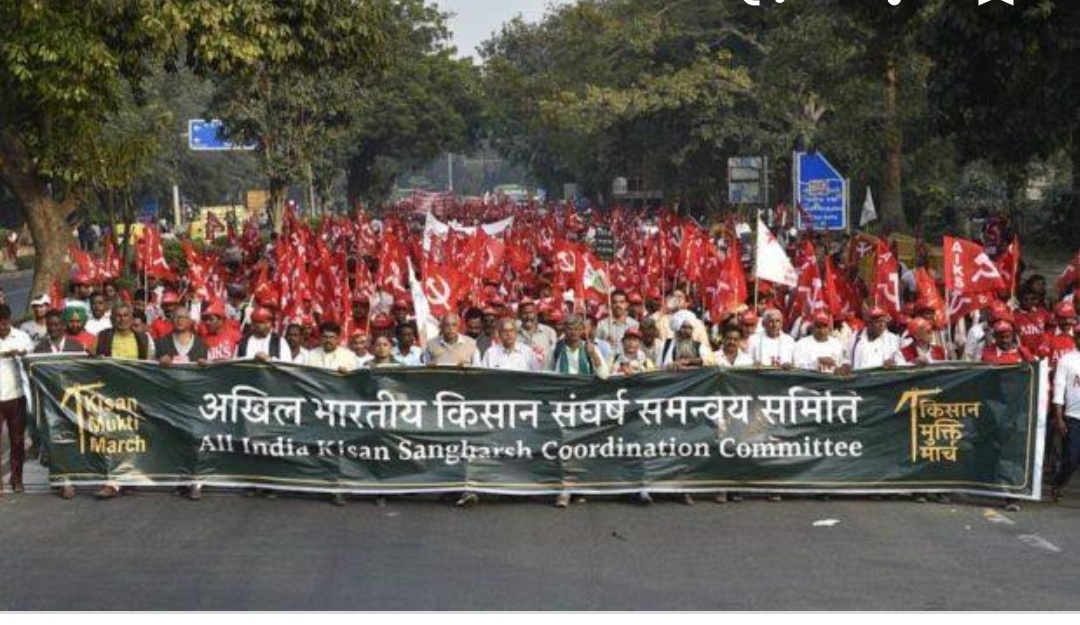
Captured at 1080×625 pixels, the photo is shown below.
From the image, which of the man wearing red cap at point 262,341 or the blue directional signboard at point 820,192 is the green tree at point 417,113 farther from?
the man wearing red cap at point 262,341

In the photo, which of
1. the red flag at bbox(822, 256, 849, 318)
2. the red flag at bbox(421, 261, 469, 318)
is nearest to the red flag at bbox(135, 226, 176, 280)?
the red flag at bbox(421, 261, 469, 318)

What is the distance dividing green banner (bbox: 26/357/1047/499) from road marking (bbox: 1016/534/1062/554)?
4.01 feet

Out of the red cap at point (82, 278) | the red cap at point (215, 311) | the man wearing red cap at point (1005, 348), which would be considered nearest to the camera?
the man wearing red cap at point (1005, 348)

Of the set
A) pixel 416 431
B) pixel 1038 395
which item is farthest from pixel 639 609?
pixel 1038 395

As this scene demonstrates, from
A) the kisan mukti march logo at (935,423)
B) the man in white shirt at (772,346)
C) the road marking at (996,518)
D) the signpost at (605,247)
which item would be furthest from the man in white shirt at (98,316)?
the signpost at (605,247)

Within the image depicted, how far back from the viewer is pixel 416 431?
472 inches

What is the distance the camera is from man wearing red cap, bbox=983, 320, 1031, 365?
12.3 m

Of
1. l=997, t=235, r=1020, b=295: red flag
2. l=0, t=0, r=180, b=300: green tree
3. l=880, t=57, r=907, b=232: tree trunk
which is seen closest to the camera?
l=997, t=235, r=1020, b=295: red flag

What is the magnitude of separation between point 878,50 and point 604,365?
9.22 meters

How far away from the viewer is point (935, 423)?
12.0 metres

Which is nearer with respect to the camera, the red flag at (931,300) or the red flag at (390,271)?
the red flag at (931,300)

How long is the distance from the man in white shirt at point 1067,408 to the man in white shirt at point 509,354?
3764mm

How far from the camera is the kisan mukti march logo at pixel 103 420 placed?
12.1 m

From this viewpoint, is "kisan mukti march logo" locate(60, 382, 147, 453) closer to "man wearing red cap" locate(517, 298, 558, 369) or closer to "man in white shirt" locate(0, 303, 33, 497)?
"man in white shirt" locate(0, 303, 33, 497)
